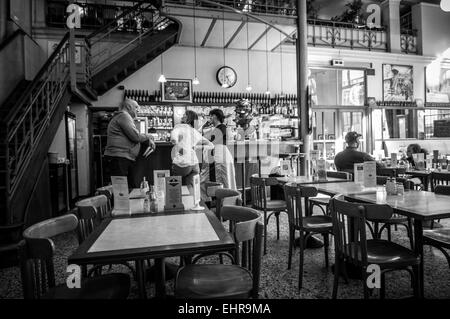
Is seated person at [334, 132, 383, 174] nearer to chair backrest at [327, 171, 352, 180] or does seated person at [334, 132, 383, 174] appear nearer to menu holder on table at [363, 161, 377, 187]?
chair backrest at [327, 171, 352, 180]

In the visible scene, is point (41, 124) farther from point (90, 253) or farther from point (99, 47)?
point (99, 47)

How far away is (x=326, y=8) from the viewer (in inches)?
487

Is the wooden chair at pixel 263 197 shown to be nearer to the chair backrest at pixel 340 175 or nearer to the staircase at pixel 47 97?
the chair backrest at pixel 340 175

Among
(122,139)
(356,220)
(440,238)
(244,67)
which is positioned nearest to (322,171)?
(440,238)

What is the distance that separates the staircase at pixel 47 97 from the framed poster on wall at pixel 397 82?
26.3 ft

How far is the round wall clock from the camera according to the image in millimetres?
9938

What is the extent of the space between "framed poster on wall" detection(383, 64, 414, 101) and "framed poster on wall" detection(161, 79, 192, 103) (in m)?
7.43

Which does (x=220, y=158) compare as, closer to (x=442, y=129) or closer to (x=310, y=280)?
(x=310, y=280)

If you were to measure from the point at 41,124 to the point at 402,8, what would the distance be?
13.7 m

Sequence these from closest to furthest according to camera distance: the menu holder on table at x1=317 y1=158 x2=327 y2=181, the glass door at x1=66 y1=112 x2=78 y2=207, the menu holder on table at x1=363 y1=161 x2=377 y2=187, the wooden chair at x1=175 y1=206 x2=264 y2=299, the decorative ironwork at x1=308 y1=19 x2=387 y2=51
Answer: the wooden chair at x1=175 y1=206 x2=264 y2=299 < the menu holder on table at x1=363 y1=161 x2=377 y2=187 < the menu holder on table at x1=317 y1=158 x2=327 y2=181 < the glass door at x1=66 y1=112 x2=78 y2=207 < the decorative ironwork at x1=308 y1=19 x2=387 y2=51

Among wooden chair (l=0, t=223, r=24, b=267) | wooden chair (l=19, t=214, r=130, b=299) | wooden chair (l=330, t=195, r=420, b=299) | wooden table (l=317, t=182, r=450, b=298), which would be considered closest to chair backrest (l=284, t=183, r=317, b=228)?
wooden table (l=317, t=182, r=450, b=298)

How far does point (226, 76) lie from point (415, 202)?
27.2 feet

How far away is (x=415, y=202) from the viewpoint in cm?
245
